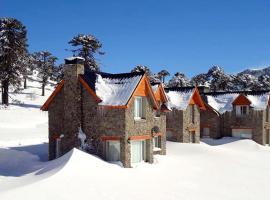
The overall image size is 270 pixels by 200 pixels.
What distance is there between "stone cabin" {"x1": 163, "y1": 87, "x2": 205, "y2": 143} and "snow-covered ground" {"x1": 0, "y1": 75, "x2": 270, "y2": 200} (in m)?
3.86

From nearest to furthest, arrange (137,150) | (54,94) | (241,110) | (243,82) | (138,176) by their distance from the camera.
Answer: (138,176) → (137,150) → (54,94) → (241,110) → (243,82)

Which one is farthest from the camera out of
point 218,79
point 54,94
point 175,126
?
point 218,79

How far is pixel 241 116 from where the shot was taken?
45250mm

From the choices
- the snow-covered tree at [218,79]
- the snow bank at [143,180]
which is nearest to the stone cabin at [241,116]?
the snow bank at [143,180]

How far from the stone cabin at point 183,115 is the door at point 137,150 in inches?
460

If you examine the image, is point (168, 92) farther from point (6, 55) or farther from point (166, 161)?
point (6, 55)

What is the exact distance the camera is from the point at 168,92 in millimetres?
40438

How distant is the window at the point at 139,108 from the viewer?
82.1 feet

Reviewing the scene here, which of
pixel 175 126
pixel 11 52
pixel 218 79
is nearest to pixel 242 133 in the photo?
pixel 175 126

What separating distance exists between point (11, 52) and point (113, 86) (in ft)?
107

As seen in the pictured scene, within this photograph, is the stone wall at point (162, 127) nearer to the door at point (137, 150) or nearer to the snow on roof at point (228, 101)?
the door at point (137, 150)

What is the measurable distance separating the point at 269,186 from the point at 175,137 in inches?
658

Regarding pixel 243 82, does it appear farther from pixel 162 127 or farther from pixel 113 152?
pixel 113 152

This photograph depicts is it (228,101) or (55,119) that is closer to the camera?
(55,119)
